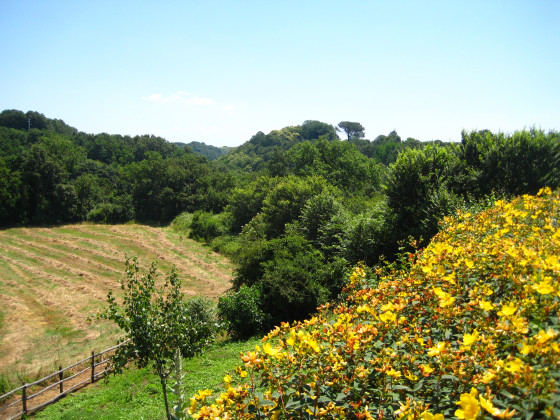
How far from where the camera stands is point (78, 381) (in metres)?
10.2

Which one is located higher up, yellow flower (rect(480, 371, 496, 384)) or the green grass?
yellow flower (rect(480, 371, 496, 384))

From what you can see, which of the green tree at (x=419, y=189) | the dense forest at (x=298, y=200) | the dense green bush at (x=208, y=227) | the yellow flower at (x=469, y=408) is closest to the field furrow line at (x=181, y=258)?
the dense forest at (x=298, y=200)

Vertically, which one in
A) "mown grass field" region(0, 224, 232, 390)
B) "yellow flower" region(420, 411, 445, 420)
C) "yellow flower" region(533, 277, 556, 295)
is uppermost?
"yellow flower" region(533, 277, 556, 295)

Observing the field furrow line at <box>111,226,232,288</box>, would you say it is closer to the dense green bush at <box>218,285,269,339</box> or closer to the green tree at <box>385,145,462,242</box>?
the dense green bush at <box>218,285,269,339</box>

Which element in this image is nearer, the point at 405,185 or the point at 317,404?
the point at 317,404

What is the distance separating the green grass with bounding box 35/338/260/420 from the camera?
7962 mm

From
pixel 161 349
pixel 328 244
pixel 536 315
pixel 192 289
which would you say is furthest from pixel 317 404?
pixel 192 289

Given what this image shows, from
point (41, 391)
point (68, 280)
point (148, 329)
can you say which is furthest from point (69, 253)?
point (148, 329)

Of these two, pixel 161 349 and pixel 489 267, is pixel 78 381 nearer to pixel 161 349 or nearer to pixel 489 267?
pixel 161 349

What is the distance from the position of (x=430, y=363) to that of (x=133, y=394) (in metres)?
9.23

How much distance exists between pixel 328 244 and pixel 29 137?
3003 inches

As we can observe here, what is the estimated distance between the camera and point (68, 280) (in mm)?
21594

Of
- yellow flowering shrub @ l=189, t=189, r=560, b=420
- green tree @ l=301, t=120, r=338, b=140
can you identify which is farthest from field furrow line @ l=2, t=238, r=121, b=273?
green tree @ l=301, t=120, r=338, b=140

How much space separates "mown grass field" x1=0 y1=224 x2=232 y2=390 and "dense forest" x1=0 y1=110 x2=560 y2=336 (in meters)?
3.19
